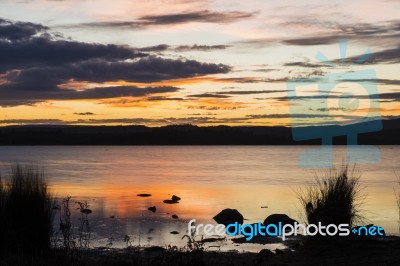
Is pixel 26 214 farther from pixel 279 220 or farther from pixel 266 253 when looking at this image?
pixel 279 220

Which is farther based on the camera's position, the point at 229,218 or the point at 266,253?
the point at 229,218

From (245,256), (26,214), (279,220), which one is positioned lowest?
(245,256)

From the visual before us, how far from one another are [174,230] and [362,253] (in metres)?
8.94

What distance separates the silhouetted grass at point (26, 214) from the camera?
12.0 m

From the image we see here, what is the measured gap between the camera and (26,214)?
40.1ft

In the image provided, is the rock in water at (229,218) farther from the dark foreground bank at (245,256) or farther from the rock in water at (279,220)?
the dark foreground bank at (245,256)

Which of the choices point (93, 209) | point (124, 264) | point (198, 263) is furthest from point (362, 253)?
point (93, 209)

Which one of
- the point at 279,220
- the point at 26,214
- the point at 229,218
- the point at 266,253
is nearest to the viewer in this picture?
the point at 26,214

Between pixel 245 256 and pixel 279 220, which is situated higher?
pixel 279 220

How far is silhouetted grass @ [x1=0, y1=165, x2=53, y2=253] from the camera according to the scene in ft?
39.3

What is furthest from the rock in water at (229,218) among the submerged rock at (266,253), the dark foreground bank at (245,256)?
the submerged rock at (266,253)

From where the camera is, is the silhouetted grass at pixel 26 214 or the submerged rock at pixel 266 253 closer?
the silhouetted grass at pixel 26 214

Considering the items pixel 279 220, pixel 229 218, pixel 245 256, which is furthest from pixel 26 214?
pixel 229 218

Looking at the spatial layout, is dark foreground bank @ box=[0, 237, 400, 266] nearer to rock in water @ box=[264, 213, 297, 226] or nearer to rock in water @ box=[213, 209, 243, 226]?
rock in water @ box=[264, 213, 297, 226]
